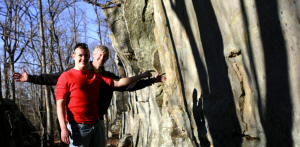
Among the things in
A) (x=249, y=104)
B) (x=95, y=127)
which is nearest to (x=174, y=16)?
(x=249, y=104)

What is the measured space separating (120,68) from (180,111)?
949 centimetres

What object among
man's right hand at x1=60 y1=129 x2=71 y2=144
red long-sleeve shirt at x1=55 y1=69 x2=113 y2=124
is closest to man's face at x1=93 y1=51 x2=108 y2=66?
red long-sleeve shirt at x1=55 y1=69 x2=113 y2=124

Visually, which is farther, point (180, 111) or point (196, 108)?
point (180, 111)

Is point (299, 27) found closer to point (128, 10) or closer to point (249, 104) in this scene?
point (249, 104)

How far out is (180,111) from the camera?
4.84 m

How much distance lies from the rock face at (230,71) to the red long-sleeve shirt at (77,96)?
1.66 meters

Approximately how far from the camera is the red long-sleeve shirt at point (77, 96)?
273 centimetres

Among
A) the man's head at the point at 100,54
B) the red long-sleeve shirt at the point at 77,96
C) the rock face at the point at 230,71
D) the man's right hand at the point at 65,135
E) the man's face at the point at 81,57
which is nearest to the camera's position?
the rock face at the point at 230,71

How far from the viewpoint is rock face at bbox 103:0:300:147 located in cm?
227

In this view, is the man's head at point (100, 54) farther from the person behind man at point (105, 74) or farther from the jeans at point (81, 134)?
the jeans at point (81, 134)

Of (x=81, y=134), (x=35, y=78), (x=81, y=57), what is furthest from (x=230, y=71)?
(x=35, y=78)

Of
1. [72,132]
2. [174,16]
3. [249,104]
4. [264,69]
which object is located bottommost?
[72,132]

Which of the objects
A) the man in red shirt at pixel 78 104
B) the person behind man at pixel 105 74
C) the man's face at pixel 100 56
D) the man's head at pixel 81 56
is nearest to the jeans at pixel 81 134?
the man in red shirt at pixel 78 104

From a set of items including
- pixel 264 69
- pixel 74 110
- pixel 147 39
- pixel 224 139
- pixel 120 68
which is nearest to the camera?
pixel 264 69
